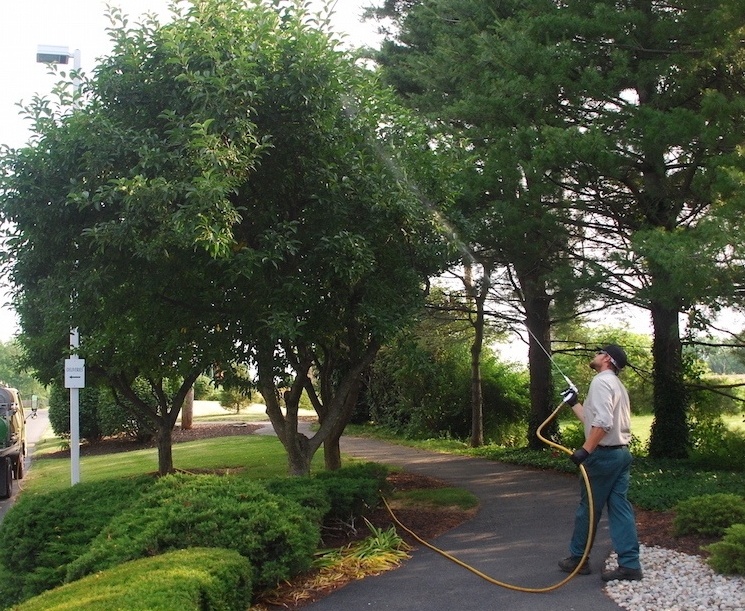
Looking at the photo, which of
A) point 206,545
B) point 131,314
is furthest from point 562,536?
point 131,314

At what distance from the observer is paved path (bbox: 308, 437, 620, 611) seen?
6055mm

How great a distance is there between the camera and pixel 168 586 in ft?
16.2

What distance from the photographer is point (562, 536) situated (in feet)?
27.3

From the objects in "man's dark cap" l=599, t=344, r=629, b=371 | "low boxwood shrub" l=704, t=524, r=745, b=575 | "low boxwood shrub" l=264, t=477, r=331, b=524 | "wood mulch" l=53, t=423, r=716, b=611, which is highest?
"man's dark cap" l=599, t=344, r=629, b=371

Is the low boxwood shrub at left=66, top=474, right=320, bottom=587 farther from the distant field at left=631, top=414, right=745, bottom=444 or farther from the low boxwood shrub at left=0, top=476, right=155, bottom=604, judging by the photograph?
the distant field at left=631, top=414, right=745, bottom=444

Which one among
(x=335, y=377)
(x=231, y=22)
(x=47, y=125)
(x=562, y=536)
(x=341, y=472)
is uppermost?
(x=231, y=22)

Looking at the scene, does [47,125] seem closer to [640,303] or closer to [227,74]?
[227,74]

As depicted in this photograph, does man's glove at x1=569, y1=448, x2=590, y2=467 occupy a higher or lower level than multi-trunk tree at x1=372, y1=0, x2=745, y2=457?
lower

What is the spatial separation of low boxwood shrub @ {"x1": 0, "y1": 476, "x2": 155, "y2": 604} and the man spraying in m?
4.41

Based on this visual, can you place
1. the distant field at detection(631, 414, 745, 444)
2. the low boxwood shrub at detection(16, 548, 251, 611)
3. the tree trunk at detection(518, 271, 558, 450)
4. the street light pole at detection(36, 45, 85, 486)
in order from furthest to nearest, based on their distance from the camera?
1. the tree trunk at detection(518, 271, 558, 450)
2. the distant field at detection(631, 414, 745, 444)
3. the street light pole at detection(36, 45, 85, 486)
4. the low boxwood shrub at detection(16, 548, 251, 611)

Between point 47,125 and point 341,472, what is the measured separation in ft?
16.1

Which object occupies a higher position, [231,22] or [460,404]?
[231,22]

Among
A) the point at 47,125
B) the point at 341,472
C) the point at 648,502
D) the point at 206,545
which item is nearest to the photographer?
the point at 206,545

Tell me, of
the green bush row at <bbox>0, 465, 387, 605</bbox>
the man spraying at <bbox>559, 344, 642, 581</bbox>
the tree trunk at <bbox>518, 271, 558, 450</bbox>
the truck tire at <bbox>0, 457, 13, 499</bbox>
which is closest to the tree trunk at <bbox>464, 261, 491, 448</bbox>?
the tree trunk at <bbox>518, 271, 558, 450</bbox>
